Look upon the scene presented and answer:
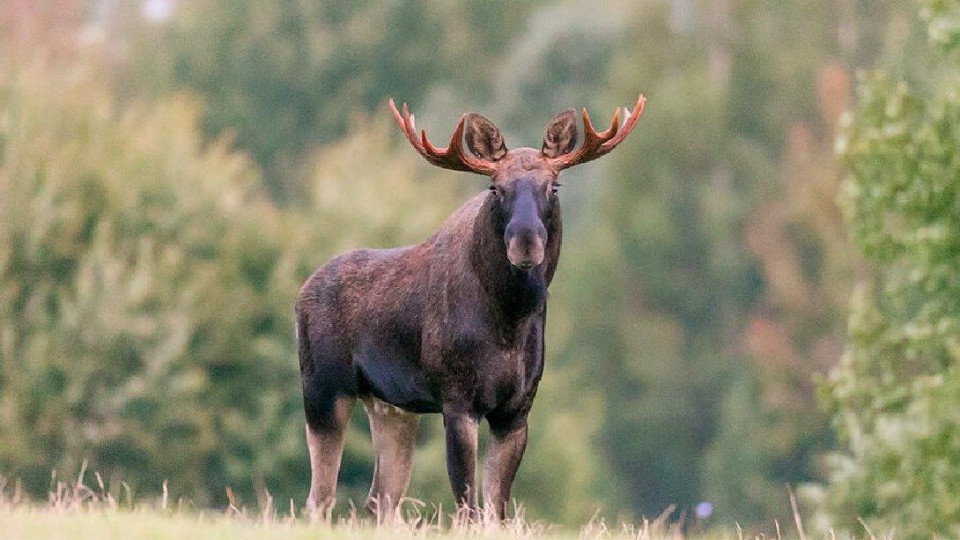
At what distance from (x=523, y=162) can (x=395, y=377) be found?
1.64 m

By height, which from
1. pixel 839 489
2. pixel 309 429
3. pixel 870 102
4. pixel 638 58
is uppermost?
pixel 638 58

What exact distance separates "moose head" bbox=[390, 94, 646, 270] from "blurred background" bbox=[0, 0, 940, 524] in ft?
84.8

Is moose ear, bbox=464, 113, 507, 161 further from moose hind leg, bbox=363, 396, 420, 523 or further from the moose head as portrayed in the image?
moose hind leg, bbox=363, 396, 420, 523

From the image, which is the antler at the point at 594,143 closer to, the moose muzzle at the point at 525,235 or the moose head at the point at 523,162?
the moose head at the point at 523,162

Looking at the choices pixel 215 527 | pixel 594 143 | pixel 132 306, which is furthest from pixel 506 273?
pixel 132 306

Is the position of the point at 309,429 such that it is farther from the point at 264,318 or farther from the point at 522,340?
the point at 264,318

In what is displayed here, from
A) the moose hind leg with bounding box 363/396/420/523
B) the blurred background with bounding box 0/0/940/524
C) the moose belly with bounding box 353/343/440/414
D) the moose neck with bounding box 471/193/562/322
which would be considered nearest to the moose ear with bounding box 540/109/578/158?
the moose neck with bounding box 471/193/562/322

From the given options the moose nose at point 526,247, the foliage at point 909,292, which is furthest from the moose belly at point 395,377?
the foliage at point 909,292

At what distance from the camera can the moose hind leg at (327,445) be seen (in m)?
15.1

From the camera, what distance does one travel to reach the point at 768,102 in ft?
240

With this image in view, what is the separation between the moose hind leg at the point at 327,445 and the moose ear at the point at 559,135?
219cm

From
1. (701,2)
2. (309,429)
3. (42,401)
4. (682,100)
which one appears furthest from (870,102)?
(701,2)

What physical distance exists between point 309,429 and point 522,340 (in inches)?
77.3

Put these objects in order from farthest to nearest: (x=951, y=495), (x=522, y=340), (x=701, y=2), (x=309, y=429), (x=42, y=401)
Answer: (x=701, y=2) < (x=42, y=401) < (x=951, y=495) < (x=309, y=429) < (x=522, y=340)
